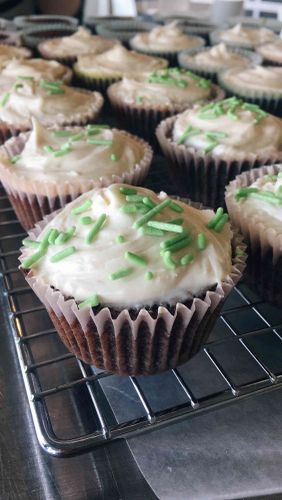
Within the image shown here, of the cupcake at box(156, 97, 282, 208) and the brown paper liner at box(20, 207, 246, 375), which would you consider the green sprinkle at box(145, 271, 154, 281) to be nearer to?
the brown paper liner at box(20, 207, 246, 375)

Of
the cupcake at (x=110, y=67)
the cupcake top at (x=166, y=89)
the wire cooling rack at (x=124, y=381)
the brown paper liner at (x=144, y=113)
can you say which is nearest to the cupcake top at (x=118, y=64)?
the cupcake at (x=110, y=67)

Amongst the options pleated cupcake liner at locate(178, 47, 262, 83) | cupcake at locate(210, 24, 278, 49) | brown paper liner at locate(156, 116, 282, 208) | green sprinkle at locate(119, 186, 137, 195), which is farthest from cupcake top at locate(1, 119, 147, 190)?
cupcake at locate(210, 24, 278, 49)

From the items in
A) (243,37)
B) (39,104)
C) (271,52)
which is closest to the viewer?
(39,104)

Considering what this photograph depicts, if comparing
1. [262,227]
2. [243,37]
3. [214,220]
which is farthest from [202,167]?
[243,37]

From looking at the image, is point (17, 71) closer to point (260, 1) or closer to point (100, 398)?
point (100, 398)

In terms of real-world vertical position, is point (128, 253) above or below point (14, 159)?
above

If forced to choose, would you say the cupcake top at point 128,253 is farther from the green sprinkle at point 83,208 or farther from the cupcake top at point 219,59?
the cupcake top at point 219,59

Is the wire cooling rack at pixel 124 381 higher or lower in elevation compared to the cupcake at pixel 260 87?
lower

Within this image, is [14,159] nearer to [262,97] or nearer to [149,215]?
[149,215]
